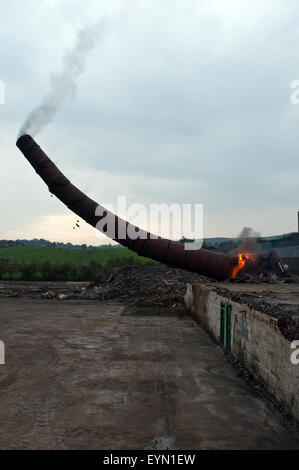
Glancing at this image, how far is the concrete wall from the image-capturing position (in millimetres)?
6430

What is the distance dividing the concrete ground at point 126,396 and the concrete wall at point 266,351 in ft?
1.63

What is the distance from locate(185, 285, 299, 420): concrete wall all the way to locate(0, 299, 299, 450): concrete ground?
19.5 inches

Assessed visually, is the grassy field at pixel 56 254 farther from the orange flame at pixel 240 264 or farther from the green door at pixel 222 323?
the green door at pixel 222 323

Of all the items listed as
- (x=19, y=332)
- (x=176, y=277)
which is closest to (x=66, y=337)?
(x=19, y=332)

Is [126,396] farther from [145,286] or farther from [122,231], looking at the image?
[145,286]

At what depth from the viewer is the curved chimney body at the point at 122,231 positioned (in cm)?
2425

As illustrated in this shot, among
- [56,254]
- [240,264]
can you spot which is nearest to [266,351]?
[240,264]

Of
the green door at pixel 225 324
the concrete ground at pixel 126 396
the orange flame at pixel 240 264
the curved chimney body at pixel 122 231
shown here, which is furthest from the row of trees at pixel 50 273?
the green door at pixel 225 324

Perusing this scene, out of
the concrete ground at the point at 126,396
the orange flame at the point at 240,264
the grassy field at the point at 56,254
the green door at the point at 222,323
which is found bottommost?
the concrete ground at the point at 126,396

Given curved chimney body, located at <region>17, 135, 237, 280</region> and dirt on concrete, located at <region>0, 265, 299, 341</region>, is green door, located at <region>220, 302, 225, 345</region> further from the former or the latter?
curved chimney body, located at <region>17, 135, 237, 280</region>

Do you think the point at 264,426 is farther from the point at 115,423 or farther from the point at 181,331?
the point at 181,331

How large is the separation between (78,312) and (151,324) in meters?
6.12

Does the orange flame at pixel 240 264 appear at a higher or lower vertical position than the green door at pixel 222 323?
higher

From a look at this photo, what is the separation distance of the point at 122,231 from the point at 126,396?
1810 cm
